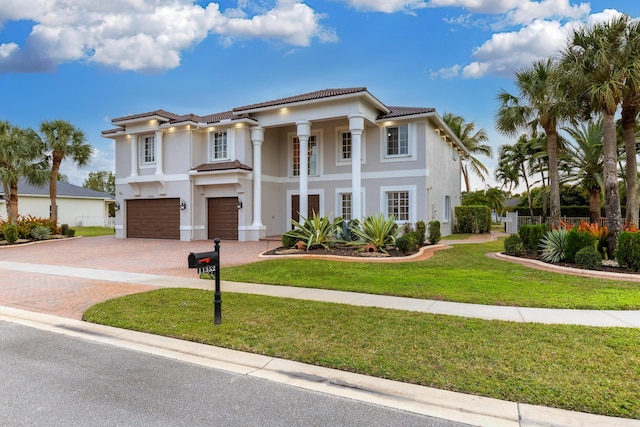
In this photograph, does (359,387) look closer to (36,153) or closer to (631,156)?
(631,156)

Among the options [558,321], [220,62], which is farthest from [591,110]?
[220,62]

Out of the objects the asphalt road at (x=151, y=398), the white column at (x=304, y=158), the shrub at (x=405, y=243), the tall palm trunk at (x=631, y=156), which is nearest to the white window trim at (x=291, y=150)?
the white column at (x=304, y=158)

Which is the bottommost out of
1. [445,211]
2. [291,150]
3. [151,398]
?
[151,398]

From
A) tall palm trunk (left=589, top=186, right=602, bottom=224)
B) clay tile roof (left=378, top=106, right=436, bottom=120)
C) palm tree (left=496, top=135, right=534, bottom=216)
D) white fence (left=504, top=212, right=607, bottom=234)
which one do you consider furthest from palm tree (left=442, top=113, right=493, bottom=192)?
clay tile roof (left=378, top=106, right=436, bottom=120)

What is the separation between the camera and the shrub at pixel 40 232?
75.9 ft

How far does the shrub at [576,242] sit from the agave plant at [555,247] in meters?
0.20

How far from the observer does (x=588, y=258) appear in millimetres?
10594

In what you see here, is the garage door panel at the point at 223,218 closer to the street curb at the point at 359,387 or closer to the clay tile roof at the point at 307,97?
the clay tile roof at the point at 307,97

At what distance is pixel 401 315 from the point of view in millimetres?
6371

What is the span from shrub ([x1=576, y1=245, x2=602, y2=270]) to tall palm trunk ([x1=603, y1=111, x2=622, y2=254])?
1595mm

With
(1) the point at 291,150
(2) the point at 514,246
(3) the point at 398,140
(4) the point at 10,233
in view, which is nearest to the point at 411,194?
(3) the point at 398,140

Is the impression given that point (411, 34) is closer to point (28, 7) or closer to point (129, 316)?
point (28, 7)

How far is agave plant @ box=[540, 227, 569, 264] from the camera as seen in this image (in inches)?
473

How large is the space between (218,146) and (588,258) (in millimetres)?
18082
